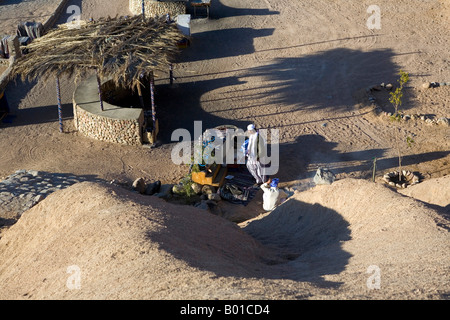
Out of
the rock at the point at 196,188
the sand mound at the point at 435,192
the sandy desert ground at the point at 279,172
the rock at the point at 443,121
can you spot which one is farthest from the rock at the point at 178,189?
the rock at the point at 443,121

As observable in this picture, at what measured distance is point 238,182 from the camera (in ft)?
41.5

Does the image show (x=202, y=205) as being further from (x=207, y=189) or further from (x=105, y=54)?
(x=105, y=54)

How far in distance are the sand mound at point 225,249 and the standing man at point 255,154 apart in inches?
86.4

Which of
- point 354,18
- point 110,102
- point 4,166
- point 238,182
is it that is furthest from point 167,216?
point 354,18

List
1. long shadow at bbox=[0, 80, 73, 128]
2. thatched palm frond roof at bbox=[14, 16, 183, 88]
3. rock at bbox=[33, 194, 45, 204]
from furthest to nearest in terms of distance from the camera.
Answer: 1. long shadow at bbox=[0, 80, 73, 128]
2. thatched palm frond roof at bbox=[14, 16, 183, 88]
3. rock at bbox=[33, 194, 45, 204]

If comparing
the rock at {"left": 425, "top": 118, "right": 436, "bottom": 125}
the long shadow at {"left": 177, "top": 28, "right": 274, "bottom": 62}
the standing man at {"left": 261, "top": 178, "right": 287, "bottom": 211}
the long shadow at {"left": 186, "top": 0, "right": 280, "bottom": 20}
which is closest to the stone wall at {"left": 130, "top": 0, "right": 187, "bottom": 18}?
the long shadow at {"left": 186, "top": 0, "right": 280, "bottom": 20}

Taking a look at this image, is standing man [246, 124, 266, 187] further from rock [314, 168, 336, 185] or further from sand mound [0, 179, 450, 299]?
sand mound [0, 179, 450, 299]

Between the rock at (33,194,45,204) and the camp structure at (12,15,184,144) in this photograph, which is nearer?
the rock at (33,194,45,204)

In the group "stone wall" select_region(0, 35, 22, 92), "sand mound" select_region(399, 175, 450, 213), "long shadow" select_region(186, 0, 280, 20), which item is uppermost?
"long shadow" select_region(186, 0, 280, 20)

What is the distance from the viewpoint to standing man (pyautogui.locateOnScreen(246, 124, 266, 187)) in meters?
12.0

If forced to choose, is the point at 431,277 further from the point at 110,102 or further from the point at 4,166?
the point at 110,102

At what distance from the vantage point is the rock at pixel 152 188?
12312mm

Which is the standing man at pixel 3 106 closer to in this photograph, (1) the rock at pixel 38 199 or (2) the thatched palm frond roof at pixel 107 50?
(2) the thatched palm frond roof at pixel 107 50

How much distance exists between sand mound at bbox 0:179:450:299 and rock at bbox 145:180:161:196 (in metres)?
2.86
